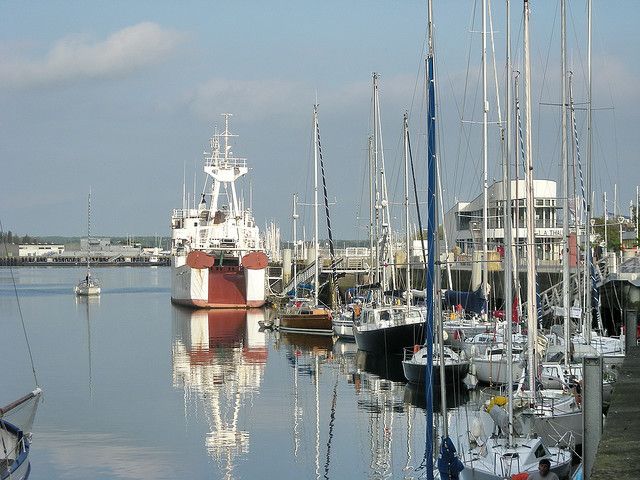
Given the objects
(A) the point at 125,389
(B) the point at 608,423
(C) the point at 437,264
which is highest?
(C) the point at 437,264

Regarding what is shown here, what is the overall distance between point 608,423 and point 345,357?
32.5 meters

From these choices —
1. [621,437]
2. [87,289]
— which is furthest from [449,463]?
[87,289]

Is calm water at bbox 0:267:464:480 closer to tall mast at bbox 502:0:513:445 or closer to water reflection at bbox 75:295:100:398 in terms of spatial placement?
water reflection at bbox 75:295:100:398

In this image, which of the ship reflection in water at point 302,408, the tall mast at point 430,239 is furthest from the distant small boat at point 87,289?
the tall mast at point 430,239

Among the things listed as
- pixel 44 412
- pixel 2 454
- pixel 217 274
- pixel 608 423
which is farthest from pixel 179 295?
pixel 608 423

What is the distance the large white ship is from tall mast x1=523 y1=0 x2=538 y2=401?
51.4 metres

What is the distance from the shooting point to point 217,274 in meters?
79.6

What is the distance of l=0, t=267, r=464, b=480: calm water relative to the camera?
81.4 ft

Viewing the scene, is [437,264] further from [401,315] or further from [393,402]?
[401,315]

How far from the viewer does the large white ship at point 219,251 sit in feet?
257

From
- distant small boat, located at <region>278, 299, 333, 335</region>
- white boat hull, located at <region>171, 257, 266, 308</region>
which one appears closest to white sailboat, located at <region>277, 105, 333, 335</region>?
distant small boat, located at <region>278, 299, 333, 335</region>

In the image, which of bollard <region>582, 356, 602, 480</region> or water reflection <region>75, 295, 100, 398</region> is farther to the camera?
water reflection <region>75, 295, 100, 398</region>

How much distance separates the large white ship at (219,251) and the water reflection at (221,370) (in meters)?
4.87

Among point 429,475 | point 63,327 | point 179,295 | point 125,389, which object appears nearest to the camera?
point 429,475
